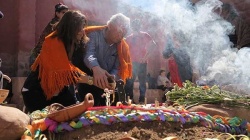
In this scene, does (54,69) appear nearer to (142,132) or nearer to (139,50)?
(142,132)

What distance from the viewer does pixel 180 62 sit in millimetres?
11008

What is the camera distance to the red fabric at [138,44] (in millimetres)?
7703

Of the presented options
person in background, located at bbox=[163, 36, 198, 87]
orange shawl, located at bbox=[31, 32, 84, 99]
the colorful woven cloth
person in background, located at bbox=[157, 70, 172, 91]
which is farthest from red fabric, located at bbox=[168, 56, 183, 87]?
the colorful woven cloth

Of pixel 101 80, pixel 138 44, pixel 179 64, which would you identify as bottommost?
pixel 101 80

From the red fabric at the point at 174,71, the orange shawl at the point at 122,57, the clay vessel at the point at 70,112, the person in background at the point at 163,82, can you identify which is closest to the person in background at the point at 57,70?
the orange shawl at the point at 122,57

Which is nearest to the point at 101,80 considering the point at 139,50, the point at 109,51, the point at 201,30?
the point at 109,51

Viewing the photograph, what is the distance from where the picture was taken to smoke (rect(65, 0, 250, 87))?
8656 mm

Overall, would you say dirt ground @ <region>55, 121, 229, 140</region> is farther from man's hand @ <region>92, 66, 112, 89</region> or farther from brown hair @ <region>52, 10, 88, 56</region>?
brown hair @ <region>52, 10, 88, 56</region>

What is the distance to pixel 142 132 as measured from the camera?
2576 mm

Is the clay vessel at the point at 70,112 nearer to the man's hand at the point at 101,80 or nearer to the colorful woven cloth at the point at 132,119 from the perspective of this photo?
the colorful woven cloth at the point at 132,119

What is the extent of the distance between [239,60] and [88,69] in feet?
13.5

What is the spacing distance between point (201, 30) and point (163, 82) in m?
1.92

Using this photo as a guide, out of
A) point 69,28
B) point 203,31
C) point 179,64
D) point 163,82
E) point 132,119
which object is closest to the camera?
point 132,119

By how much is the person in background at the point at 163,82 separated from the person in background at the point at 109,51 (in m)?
5.12
